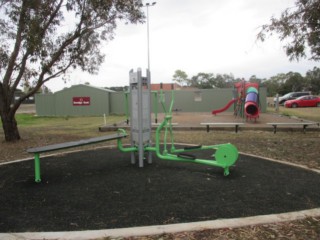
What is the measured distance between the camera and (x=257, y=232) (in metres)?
3.30

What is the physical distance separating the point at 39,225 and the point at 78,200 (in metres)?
0.87

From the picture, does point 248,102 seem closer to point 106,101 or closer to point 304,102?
point 106,101

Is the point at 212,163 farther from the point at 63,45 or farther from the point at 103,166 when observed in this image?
the point at 63,45

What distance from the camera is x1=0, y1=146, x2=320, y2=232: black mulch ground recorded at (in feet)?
12.2

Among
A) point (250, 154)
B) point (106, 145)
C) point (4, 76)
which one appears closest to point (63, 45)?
point (4, 76)

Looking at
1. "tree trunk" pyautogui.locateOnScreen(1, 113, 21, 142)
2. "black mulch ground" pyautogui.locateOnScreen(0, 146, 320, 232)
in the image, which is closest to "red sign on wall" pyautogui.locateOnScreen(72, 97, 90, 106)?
"tree trunk" pyautogui.locateOnScreen(1, 113, 21, 142)

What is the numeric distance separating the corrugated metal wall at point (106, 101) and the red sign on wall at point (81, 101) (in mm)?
259

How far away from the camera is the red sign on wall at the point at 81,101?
88.9 feet

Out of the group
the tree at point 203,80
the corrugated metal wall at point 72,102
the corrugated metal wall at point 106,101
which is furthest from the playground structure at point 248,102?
the tree at point 203,80

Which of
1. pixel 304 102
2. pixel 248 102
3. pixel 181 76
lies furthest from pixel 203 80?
pixel 248 102

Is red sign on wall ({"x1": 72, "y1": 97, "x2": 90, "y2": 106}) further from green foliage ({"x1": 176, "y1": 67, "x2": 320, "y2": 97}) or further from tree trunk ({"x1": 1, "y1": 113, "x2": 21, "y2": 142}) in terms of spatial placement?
green foliage ({"x1": 176, "y1": 67, "x2": 320, "y2": 97})

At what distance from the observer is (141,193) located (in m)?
4.61

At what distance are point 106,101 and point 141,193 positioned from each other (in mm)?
22884

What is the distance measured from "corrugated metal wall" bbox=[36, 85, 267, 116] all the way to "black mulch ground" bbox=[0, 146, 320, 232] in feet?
65.7
